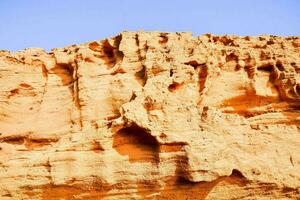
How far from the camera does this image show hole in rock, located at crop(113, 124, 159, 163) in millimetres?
12690

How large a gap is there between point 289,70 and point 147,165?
6.27 meters

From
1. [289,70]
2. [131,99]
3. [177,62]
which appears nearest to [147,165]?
[131,99]

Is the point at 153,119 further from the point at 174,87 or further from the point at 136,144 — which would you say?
the point at 174,87

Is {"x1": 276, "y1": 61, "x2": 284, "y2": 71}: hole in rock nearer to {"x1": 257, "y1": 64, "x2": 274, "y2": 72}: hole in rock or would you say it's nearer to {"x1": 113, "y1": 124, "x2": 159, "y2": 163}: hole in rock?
{"x1": 257, "y1": 64, "x2": 274, "y2": 72}: hole in rock

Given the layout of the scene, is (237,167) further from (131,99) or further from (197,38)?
(197,38)

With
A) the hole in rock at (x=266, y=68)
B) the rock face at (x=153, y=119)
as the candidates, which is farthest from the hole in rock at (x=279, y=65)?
the hole in rock at (x=266, y=68)

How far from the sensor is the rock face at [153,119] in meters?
12.5

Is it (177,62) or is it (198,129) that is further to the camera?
(177,62)

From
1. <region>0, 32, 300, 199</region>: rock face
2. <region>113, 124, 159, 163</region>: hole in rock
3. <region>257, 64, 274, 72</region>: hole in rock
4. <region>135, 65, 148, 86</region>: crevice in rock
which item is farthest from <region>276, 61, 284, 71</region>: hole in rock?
<region>113, 124, 159, 163</region>: hole in rock

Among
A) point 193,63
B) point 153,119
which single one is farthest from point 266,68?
point 153,119

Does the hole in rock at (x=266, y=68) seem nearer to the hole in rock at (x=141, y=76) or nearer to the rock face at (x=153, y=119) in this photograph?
the rock face at (x=153, y=119)

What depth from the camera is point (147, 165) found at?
12.6 meters

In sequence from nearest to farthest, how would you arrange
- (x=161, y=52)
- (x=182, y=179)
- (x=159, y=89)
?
1. (x=182, y=179)
2. (x=159, y=89)
3. (x=161, y=52)

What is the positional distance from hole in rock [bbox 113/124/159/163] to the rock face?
0.03m
